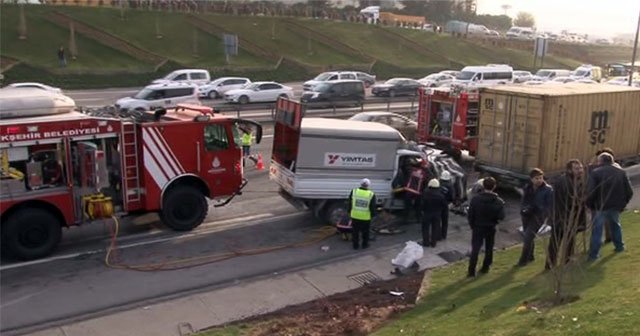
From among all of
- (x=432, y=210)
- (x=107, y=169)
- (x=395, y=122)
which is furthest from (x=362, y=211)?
(x=395, y=122)

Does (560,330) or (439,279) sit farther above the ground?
(560,330)

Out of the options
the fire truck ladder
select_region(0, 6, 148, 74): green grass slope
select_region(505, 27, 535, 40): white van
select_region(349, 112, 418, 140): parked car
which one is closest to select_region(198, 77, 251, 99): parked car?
select_region(0, 6, 148, 74): green grass slope

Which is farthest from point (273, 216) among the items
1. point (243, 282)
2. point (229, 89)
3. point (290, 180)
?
point (229, 89)

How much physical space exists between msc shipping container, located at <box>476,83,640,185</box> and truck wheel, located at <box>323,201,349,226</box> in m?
5.25

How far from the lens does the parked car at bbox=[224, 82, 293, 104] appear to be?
1447 inches

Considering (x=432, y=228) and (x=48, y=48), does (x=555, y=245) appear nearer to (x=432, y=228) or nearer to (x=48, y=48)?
(x=432, y=228)

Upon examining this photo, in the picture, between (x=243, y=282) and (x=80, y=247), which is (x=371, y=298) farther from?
(x=80, y=247)

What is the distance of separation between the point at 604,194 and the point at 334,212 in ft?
20.0

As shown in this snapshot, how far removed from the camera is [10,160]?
11.9 meters

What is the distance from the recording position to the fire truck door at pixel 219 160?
46.5 ft

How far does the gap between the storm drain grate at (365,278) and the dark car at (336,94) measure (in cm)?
2329

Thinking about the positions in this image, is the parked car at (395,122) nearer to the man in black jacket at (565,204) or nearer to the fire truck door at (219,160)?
the fire truck door at (219,160)

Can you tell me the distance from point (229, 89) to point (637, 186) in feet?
85.8

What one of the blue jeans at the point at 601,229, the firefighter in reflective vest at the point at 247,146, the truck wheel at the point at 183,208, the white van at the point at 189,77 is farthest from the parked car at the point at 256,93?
the blue jeans at the point at 601,229
